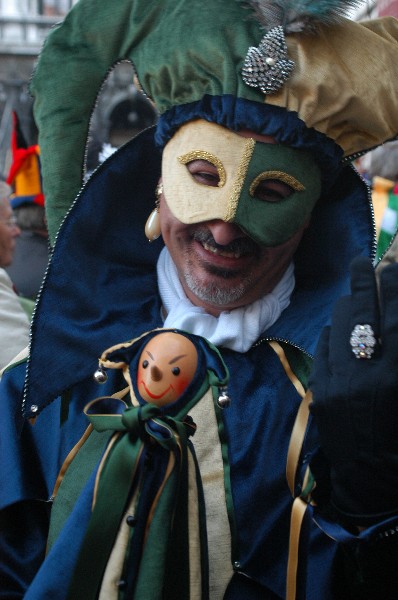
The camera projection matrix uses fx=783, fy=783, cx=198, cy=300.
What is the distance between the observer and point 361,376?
4.03 ft

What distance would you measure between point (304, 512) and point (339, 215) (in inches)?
29.3

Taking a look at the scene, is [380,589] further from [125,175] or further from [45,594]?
[125,175]

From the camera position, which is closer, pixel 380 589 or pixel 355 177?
pixel 380 589

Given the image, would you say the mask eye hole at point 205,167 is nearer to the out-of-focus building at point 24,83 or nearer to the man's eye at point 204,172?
the man's eye at point 204,172

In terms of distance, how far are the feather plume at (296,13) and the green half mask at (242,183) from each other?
25 cm

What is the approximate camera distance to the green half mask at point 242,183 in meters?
1.63

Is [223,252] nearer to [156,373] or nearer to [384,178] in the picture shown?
[156,373]

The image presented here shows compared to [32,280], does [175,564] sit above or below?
above

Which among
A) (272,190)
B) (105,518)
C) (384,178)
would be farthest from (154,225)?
(384,178)

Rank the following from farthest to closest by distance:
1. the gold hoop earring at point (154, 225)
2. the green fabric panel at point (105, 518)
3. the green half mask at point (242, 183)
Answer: the gold hoop earring at point (154, 225), the green half mask at point (242, 183), the green fabric panel at point (105, 518)

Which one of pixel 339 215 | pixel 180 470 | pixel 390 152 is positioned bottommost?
pixel 390 152

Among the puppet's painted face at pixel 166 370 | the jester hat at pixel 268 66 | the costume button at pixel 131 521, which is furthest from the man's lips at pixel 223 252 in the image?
the costume button at pixel 131 521

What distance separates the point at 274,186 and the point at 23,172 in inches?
108

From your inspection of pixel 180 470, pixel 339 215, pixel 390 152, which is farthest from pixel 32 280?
pixel 180 470
